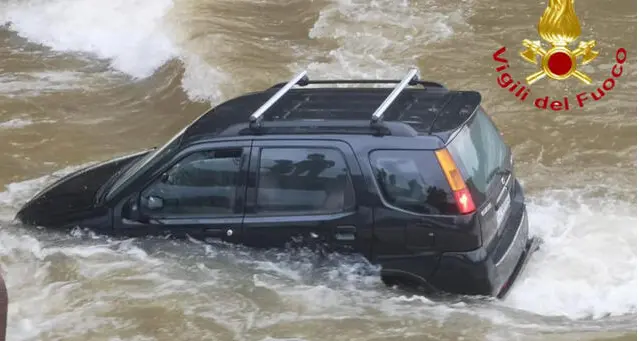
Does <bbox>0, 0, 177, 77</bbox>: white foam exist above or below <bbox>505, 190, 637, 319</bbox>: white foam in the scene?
above

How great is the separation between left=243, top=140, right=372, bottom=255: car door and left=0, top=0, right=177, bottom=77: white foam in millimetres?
7469

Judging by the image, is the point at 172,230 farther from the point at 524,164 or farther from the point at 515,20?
the point at 515,20

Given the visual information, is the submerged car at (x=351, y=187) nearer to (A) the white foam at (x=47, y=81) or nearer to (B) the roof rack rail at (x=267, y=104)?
(B) the roof rack rail at (x=267, y=104)

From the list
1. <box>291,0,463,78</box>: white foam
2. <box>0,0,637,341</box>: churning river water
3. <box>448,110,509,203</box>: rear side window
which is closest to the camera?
<box>448,110,509,203</box>: rear side window

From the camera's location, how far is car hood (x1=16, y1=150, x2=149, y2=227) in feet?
21.1

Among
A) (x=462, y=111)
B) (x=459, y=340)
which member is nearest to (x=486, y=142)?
(x=462, y=111)

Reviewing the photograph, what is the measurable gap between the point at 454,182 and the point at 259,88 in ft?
20.3

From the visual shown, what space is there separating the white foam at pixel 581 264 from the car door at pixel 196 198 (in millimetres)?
1898

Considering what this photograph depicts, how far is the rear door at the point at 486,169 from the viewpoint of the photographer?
5465 mm

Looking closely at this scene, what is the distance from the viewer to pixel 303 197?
225 inches

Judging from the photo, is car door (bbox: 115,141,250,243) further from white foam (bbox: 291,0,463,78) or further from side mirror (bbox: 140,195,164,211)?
white foam (bbox: 291,0,463,78)

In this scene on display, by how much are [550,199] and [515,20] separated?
19.3 feet

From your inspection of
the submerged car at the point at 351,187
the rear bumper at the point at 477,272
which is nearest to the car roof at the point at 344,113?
the submerged car at the point at 351,187

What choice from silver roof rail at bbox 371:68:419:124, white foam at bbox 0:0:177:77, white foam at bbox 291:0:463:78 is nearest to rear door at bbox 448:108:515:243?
silver roof rail at bbox 371:68:419:124
